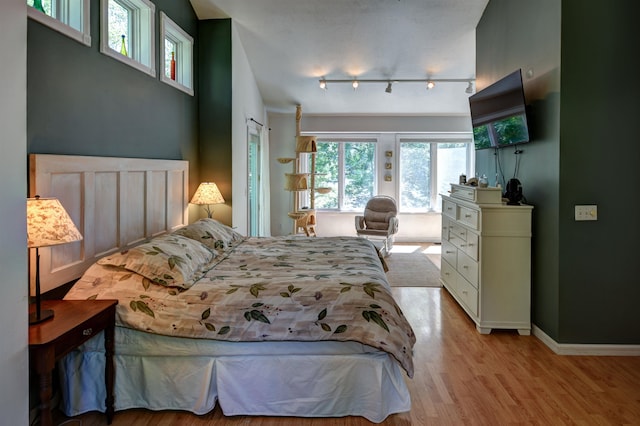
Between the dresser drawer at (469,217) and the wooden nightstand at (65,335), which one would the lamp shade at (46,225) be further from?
the dresser drawer at (469,217)

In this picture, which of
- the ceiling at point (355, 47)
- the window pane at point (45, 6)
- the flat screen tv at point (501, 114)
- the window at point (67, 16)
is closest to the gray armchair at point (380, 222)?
the ceiling at point (355, 47)

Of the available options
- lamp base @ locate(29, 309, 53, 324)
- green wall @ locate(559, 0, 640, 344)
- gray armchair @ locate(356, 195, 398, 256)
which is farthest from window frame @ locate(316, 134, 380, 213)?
lamp base @ locate(29, 309, 53, 324)

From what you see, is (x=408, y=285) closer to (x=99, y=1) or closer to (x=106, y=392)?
(x=106, y=392)

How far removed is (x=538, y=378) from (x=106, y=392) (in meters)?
2.59

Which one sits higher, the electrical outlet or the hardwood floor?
the electrical outlet

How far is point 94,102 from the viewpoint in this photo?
2.82 m

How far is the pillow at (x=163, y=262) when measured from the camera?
8.11ft

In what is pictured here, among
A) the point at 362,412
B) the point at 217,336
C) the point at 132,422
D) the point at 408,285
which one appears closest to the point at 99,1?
the point at 217,336

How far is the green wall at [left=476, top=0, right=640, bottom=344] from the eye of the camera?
10.1 feet

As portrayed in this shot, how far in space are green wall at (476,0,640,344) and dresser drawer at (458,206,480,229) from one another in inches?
22.8

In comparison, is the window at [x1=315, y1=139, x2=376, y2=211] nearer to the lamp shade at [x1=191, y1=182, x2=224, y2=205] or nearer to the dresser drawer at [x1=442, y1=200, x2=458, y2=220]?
the dresser drawer at [x1=442, y1=200, x2=458, y2=220]

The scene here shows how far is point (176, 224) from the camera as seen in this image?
4156mm

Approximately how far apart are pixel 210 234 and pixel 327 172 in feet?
16.2

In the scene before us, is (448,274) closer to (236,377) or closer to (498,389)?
(498,389)
